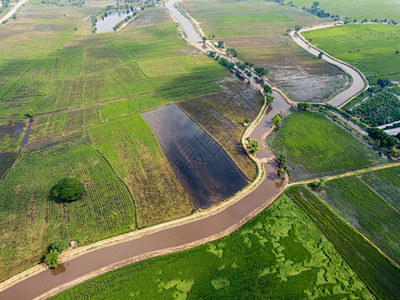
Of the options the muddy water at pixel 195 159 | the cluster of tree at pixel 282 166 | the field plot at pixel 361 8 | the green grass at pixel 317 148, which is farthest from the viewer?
the field plot at pixel 361 8

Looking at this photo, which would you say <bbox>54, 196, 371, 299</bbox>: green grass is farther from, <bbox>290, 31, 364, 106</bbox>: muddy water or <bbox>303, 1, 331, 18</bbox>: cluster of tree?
<bbox>303, 1, 331, 18</bbox>: cluster of tree

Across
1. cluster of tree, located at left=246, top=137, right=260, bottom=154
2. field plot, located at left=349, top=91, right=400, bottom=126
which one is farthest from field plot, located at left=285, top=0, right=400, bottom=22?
cluster of tree, located at left=246, top=137, right=260, bottom=154

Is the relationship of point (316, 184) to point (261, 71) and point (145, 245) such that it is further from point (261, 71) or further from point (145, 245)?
point (261, 71)

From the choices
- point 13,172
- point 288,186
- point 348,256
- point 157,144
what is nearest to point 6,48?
point 13,172

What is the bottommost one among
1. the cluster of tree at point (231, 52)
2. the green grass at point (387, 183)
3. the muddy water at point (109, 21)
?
the green grass at point (387, 183)

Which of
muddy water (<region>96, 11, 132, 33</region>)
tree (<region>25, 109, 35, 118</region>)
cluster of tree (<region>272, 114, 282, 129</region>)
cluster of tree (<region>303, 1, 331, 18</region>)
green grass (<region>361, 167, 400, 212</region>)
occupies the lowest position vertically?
green grass (<region>361, 167, 400, 212</region>)

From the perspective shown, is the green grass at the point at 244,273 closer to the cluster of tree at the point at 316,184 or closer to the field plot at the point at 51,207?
the field plot at the point at 51,207

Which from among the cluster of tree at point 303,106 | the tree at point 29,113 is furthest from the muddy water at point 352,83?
the tree at point 29,113
